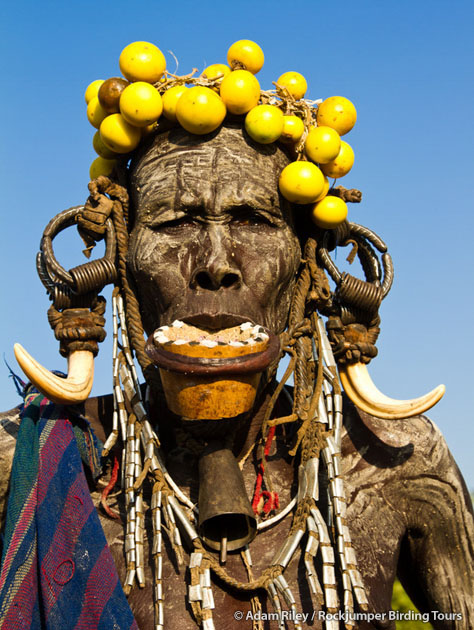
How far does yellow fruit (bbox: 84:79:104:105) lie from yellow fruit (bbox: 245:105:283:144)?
690 millimetres

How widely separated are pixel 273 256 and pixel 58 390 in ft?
3.07

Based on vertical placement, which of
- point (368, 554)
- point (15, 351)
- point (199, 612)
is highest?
point (15, 351)

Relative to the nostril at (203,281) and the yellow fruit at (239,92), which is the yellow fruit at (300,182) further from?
the nostril at (203,281)

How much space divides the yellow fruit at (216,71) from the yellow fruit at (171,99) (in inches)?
6.0

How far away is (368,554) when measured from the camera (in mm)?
3441

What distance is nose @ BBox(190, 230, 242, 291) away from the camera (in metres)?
3.31

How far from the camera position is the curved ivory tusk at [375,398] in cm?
355

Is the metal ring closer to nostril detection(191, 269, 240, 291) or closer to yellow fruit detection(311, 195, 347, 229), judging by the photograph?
nostril detection(191, 269, 240, 291)

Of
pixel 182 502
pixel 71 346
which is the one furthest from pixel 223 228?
pixel 182 502

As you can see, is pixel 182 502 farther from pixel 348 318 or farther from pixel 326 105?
pixel 326 105

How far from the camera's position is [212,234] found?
3422mm

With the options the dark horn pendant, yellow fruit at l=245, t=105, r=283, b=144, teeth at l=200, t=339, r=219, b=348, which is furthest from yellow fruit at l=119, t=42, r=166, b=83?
the dark horn pendant

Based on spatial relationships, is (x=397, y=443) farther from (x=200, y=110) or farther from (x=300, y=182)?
(x=200, y=110)

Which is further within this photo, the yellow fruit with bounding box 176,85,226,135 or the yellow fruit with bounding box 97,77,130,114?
the yellow fruit with bounding box 97,77,130,114
